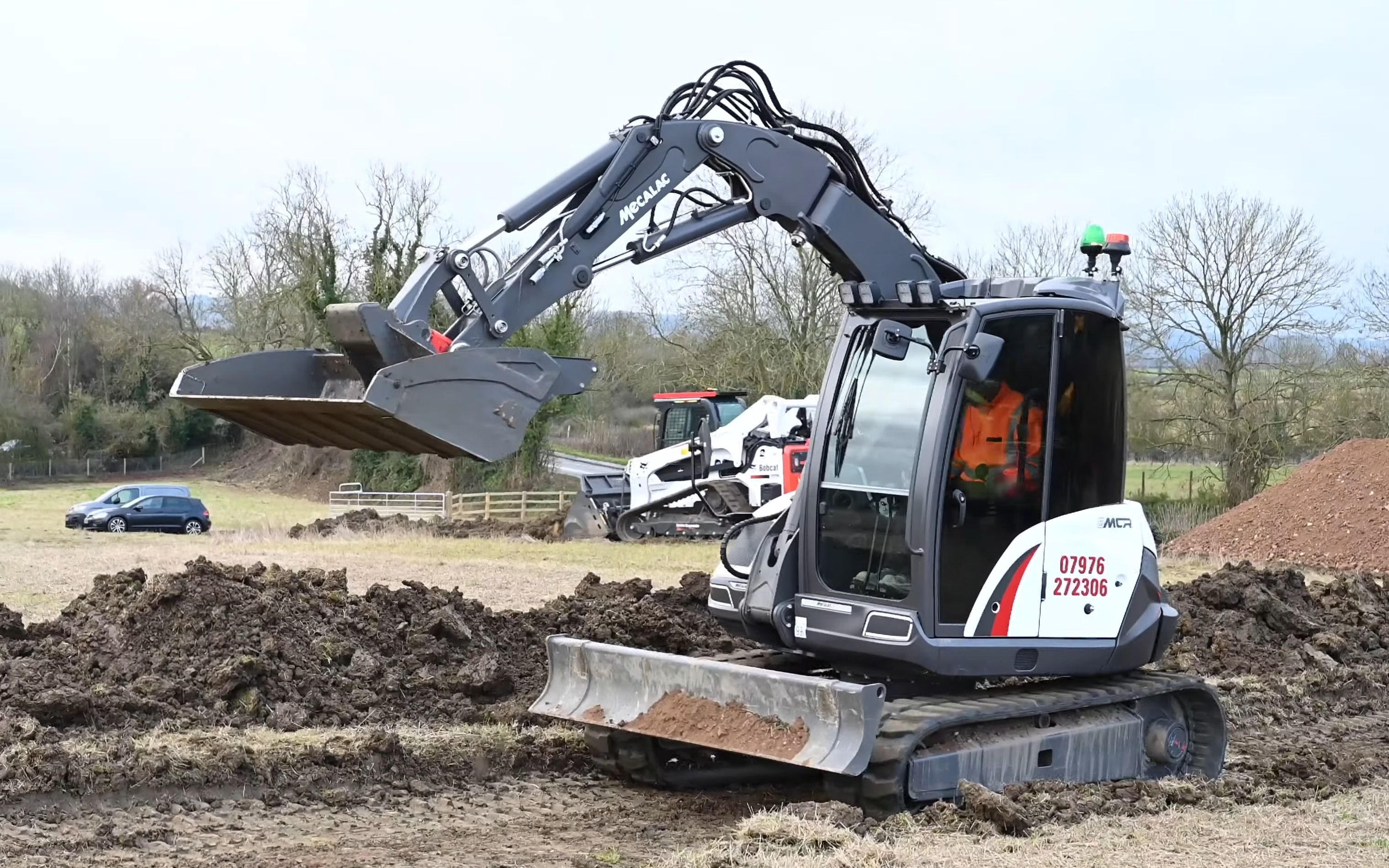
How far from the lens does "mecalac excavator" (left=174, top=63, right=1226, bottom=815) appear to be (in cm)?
599

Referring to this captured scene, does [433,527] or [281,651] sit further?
[433,527]

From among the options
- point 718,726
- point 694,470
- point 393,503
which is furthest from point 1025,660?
point 393,503

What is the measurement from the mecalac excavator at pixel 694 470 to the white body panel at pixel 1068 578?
43.4 feet

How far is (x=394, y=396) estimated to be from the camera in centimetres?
552

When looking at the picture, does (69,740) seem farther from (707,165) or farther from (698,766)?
→ (707,165)

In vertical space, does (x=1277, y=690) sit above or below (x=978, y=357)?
→ below

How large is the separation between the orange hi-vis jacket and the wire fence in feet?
144

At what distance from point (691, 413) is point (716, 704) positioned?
1803 cm

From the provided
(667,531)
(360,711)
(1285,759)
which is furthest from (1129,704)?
(667,531)

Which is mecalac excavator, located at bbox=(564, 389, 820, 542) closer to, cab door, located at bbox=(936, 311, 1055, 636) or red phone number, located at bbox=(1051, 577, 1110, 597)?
red phone number, located at bbox=(1051, 577, 1110, 597)

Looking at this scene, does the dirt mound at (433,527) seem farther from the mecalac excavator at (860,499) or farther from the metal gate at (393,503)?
the mecalac excavator at (860,499)

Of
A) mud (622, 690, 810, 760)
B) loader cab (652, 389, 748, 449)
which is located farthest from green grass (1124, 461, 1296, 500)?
mud (622, 690, 810, 760)

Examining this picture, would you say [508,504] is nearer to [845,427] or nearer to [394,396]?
[845,427]

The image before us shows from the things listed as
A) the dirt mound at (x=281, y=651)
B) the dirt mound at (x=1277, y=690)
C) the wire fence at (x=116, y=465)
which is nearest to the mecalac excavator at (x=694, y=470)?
the dirt mound at (x=1277, y=690)
